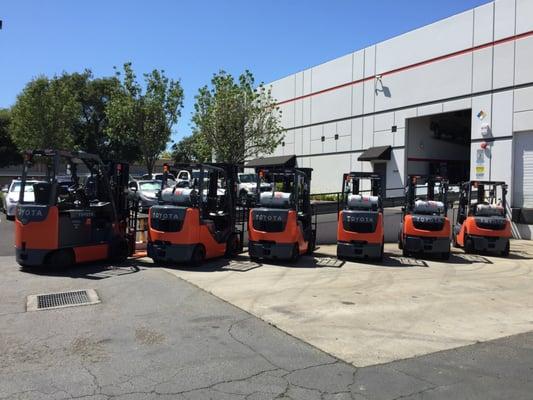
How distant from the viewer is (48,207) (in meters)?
11.3

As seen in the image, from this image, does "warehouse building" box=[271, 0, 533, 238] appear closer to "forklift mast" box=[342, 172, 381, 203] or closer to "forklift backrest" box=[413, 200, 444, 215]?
"forklift backrest" box=[413, 200, 444, 215]

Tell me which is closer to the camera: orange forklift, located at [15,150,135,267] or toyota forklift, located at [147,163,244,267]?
orange forklift, located at [15,150,135,267]

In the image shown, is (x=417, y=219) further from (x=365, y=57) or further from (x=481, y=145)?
(x=365, y=57)

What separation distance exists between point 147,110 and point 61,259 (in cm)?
2086

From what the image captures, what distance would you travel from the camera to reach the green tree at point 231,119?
26.6 m

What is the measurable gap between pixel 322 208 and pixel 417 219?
5278mm

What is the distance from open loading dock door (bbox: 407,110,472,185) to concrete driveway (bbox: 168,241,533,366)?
46.0ft

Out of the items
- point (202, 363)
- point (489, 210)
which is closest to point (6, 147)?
point (489, 210)

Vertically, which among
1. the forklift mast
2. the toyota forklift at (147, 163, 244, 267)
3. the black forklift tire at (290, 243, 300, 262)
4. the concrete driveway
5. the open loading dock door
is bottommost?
the concrete driveway

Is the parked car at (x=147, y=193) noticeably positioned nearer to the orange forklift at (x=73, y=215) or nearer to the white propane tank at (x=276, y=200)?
the orange forklift at (x=73, y=215)

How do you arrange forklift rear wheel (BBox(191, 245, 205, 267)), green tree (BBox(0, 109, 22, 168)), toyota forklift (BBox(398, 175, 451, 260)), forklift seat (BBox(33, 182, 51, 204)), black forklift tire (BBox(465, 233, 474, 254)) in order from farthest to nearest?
green tree (BBox(0, 109, 22, 168)) → black forklift tire (BBox(465, 233, 474, 254)) → toyota forklift (BBox(398, 175, 451, 260)) → forklift rear wheel (BBox(191, 245, 205, 267)) → forklift seat (BBox(33, 182, 51, 204))

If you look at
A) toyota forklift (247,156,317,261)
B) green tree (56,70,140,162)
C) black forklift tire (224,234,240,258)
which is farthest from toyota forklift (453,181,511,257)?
green tree (56,70,140,162)

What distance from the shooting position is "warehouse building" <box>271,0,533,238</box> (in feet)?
72.7

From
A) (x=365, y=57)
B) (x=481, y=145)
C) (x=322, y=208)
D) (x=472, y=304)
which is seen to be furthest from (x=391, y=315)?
(x=365, y=57)
